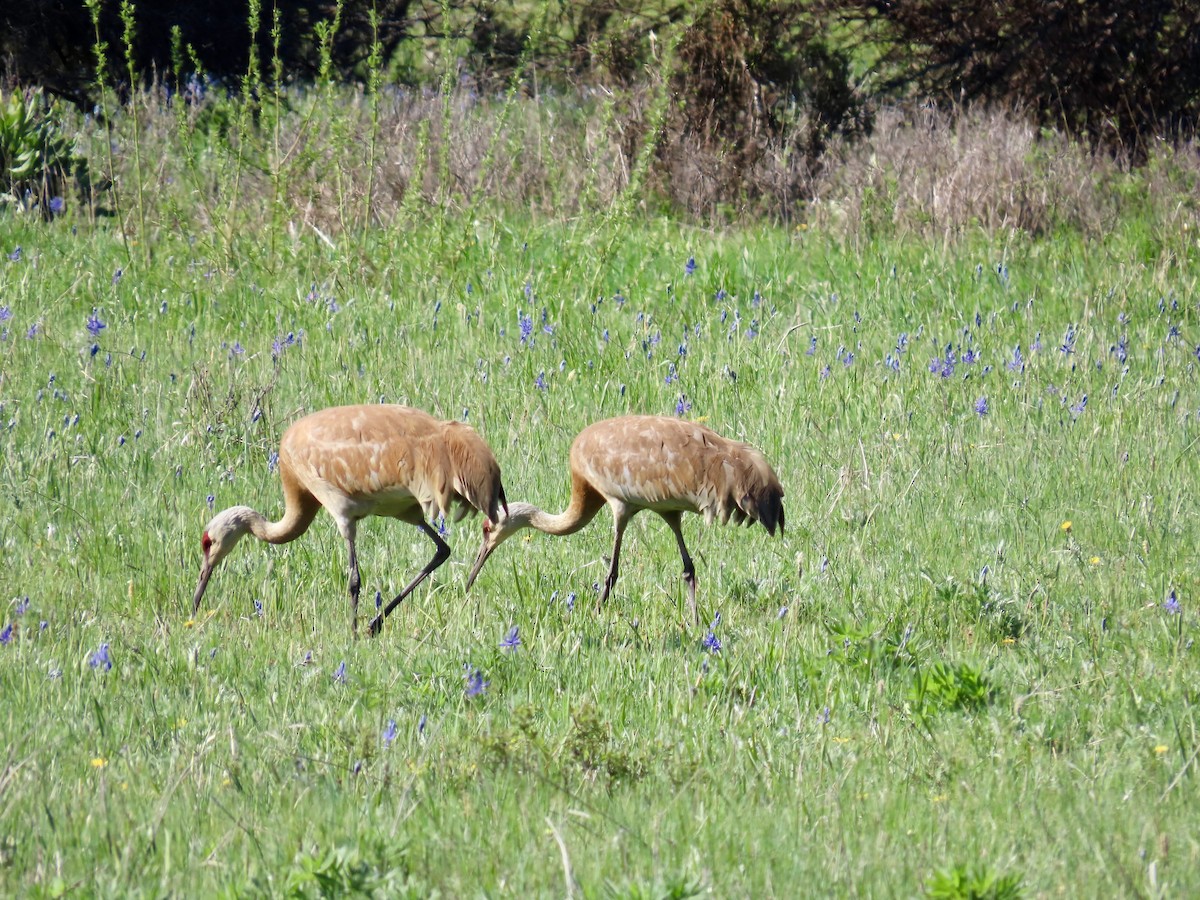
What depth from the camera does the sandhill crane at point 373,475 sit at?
593 cm

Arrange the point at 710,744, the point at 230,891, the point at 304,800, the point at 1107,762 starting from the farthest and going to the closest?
the point at 710,744 → the point at 1107,762 → the point at 304,800 → the point at 230,891

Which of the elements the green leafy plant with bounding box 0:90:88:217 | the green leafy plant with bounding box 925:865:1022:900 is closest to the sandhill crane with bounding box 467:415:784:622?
the green leafy plant with bounding box 925:865:1022:900

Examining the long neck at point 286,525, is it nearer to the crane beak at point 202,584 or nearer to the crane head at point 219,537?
the crane head at point 219,537

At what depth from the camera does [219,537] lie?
6199mm

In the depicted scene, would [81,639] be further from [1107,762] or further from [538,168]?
[538,168]

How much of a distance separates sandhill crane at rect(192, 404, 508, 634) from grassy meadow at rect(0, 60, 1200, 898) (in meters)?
0.19

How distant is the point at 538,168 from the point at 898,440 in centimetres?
660

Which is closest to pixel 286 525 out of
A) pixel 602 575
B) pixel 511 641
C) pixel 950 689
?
pixel 602 575

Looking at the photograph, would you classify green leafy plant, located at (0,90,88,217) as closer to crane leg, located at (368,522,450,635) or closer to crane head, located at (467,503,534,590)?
crane leg, located at (368,522,450,635)

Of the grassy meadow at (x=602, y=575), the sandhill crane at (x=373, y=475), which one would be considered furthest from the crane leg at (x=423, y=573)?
the grassy meadow at (x=602, y=575)

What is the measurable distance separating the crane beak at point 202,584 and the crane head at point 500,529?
3.58 ft

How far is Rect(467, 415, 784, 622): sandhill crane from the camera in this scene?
5906 mm

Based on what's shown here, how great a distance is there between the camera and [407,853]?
344 cm

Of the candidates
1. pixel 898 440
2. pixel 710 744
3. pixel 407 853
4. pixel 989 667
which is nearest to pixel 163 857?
pixel 407 853
